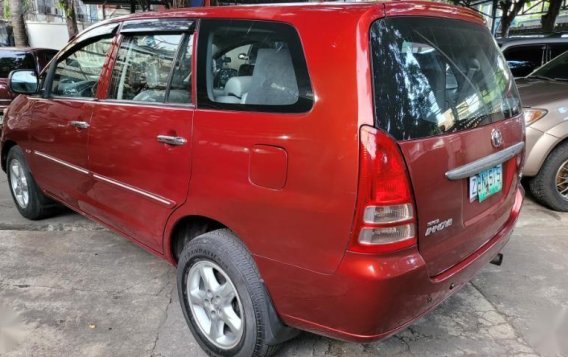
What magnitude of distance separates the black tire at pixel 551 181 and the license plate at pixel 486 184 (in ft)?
8.52

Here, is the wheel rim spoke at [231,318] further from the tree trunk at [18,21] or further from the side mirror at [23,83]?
the tree trunk at [18,21]

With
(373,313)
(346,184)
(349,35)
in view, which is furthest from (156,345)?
(349,35)

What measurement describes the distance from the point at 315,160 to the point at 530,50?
258 inches

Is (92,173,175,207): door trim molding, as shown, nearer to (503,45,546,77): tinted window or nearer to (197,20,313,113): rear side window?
(197,20,313,113): rear side window

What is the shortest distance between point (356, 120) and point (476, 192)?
79 centimetres

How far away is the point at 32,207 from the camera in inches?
173

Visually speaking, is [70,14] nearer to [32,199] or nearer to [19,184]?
[19,184]

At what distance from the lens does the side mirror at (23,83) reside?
4.00 meters

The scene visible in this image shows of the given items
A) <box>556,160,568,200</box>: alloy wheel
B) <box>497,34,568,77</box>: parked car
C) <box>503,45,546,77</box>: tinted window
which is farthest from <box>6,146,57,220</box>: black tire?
<box>503,45,546,77</box>: tinted window

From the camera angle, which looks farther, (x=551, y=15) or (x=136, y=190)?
(x=551, y=15)

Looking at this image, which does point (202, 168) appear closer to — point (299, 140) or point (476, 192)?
point (299, 140)

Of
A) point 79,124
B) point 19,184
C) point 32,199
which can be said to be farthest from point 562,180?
point 19,184

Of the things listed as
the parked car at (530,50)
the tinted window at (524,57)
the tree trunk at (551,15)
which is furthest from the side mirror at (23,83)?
the tree trunk at (551,15)

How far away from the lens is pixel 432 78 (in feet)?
6.82
